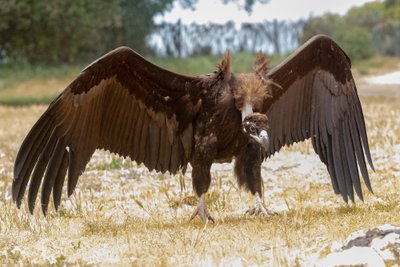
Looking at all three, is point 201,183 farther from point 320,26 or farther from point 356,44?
point 320,26

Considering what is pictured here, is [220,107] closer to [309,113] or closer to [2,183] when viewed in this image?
[309,113]

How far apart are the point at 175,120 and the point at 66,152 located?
0.98m

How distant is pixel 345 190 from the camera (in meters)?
6.74

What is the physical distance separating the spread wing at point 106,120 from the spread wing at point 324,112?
844 mm

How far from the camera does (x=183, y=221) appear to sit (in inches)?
255

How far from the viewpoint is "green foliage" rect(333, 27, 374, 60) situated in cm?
3888

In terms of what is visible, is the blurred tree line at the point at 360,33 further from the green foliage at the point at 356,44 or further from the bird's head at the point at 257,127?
the bird's head at the point at 257,127

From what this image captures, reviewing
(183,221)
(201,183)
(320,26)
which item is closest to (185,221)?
(183,221)

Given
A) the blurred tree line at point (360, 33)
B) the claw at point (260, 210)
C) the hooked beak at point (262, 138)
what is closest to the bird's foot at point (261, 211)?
the claw at point (260, 210)

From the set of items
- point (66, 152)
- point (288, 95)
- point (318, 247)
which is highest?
point (288, 95)

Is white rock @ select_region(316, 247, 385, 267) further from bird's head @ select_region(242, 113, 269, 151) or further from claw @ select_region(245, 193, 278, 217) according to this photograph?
claw @ select_region(245, 193, 278, 217)

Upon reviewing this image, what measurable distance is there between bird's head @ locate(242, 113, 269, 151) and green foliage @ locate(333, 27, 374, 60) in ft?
110

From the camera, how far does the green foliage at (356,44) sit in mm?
38875

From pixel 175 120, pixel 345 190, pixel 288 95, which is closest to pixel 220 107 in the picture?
pixel 175 120
